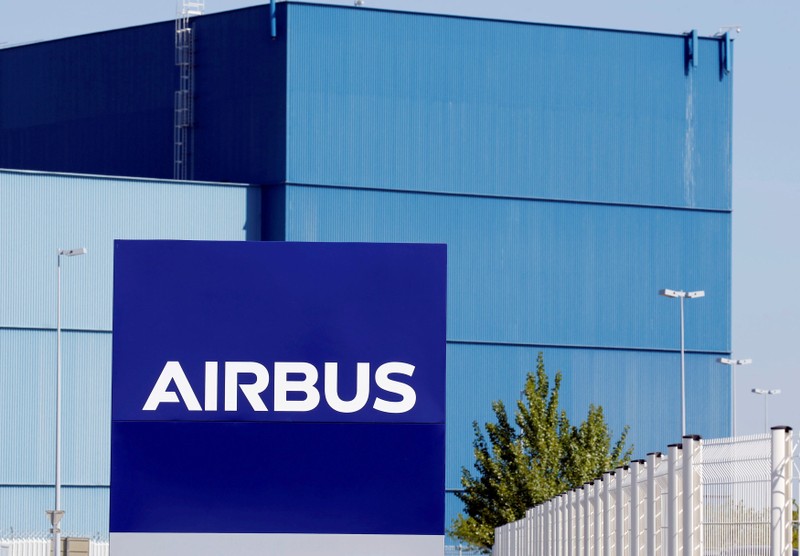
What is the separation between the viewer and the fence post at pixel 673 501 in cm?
1191

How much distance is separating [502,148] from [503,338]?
20.0 ft

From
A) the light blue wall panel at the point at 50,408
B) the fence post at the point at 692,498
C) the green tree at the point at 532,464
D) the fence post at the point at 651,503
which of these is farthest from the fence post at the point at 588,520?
the light blue wall panel at the point at 50,408

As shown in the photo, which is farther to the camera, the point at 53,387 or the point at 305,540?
the point at 53,387

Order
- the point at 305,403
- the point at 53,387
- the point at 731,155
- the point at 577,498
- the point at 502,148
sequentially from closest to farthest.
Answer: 1. the point at 305,403
2. the point at 577,498
3. the point at 53,387
4. the point at 502,148
5. the point at 731,155

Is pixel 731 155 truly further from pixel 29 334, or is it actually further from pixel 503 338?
pixel 29 334

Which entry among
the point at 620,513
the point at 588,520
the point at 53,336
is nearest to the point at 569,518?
the point at 588,520

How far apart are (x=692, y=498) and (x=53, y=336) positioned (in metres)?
46.1

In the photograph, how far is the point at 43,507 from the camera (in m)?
56.4

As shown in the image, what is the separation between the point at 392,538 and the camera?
25.6 ft

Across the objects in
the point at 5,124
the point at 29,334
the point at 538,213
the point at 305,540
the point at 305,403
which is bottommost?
the point at 305,540

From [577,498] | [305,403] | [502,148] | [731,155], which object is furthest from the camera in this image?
[731,155]

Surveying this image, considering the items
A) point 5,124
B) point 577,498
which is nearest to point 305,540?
point 577,498

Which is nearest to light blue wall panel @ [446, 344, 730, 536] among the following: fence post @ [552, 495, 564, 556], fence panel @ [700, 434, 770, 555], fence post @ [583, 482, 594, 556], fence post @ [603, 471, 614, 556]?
fence post @ [552, 495, 564, 556]

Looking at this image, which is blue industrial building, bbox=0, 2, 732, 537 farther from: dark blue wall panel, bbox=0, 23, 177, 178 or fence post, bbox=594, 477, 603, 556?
fence post, bbox=594, 477, 603, 556
